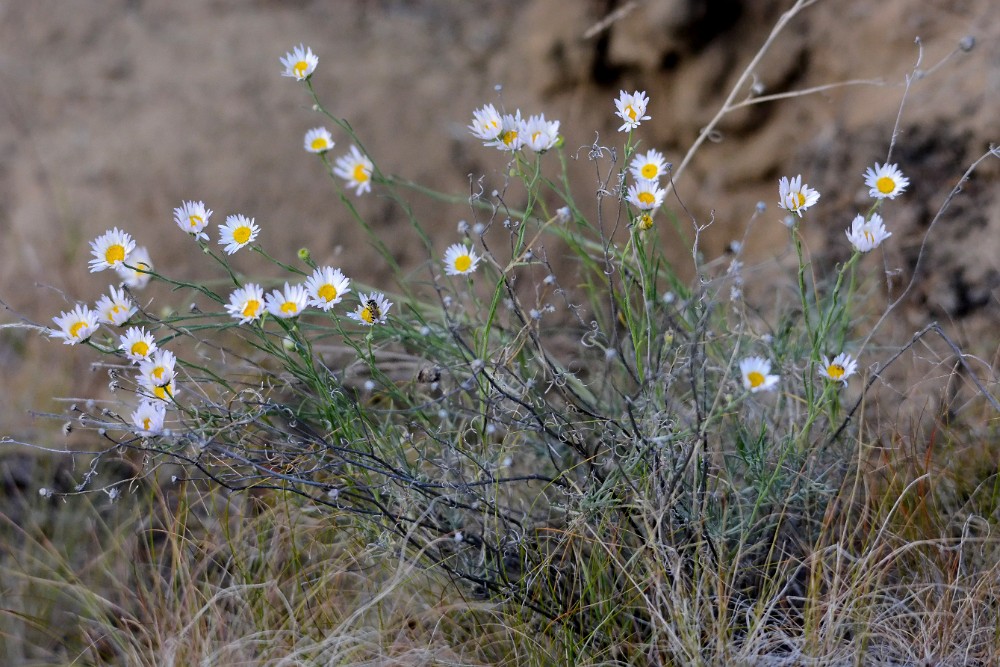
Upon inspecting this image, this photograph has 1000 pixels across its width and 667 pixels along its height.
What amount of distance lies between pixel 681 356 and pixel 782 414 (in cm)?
Result: 39

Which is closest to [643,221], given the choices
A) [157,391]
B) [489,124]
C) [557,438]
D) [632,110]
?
[632,110]

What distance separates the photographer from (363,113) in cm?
350

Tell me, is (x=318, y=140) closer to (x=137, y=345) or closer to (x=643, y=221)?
(x=137, y=345)

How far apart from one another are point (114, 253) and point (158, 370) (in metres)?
0.27

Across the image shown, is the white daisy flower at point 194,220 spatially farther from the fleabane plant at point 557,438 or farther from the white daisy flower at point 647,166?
the white daisy flower at point 647,166

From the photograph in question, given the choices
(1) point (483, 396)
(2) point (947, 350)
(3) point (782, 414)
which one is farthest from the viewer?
(2) point (947, 350)

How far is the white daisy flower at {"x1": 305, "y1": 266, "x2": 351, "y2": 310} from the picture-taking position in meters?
1.64

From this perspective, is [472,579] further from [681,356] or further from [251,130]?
[251,130]

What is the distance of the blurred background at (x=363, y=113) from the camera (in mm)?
3156

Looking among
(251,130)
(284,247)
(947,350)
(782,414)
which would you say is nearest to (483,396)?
(782,414)

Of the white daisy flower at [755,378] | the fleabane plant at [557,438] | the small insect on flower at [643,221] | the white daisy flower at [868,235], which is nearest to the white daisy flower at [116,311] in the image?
the fleabane plant at [557,438]

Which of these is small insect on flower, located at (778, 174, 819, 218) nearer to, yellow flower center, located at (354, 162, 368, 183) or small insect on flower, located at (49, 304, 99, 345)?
yellow flower center, located at (354, 162, 368, 183)

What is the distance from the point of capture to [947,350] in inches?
100

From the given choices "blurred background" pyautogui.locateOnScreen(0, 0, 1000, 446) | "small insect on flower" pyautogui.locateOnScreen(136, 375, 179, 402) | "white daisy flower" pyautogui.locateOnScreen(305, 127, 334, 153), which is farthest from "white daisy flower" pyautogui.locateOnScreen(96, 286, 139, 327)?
"blurred background" pyautogui.locateOnScreen(0, 0, 1000, 446)
